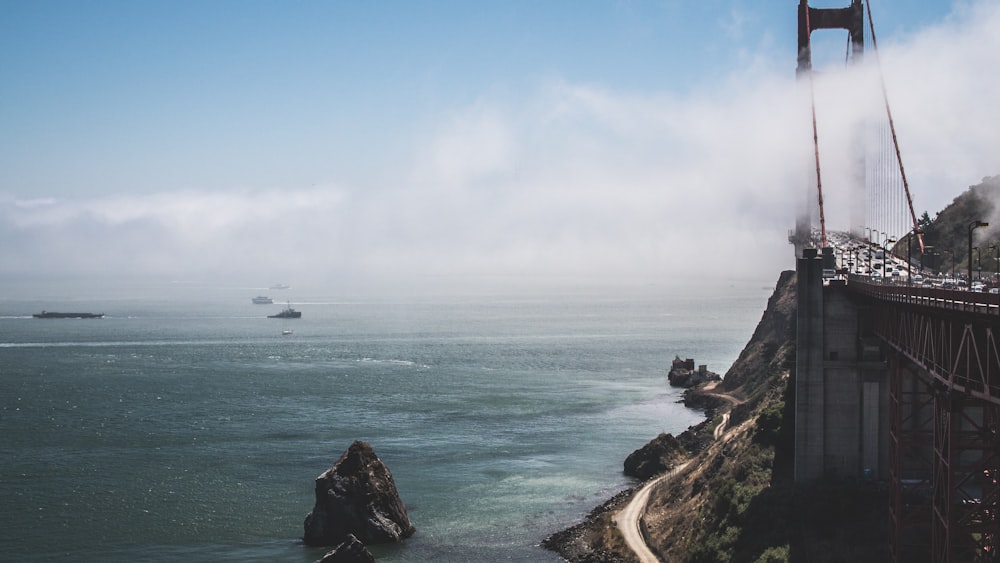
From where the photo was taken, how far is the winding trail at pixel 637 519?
47.1 metres

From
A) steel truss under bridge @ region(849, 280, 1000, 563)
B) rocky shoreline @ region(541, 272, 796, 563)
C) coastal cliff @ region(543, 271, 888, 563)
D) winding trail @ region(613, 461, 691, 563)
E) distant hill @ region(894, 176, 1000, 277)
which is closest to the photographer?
steel truss under bridge @ region(849, 280, 1000, 563)

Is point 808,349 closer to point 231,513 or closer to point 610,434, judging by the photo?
point 231,513

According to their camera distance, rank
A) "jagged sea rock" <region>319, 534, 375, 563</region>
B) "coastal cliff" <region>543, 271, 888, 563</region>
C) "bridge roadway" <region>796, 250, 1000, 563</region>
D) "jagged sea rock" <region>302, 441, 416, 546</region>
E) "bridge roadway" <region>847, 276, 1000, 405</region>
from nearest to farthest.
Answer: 1. "bridge roadway" <region>847, 276, 1000, 405</region>
2. "bridge roadway" <region>796, 250, 1000, 563</region>
3. "coastal cliff" <region>543, 271, 888, 563</region>
4. "jagged sea rock" <region>319, 534, 375, 563</region>
5. "jagged sea rock" <region>302, 441, 416, 546</region>

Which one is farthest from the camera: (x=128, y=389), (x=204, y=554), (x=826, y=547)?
(x=128, y=389)

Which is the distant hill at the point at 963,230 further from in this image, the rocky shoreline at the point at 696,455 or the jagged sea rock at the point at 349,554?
the jagged sea rock at the point at 349,554

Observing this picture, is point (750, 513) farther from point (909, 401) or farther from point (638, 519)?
point (638, 519)

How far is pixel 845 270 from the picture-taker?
4622 centimetres

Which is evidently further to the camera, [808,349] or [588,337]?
[588,337]

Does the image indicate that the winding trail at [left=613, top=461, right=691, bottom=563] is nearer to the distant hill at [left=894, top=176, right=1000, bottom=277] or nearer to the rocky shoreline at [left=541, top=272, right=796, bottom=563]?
the rocky shoreline at [left=541, top=272, right=796, bottom=563]

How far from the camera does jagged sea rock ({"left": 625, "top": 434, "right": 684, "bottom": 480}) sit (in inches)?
2506

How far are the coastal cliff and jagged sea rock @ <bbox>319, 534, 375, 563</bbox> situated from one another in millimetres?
9489

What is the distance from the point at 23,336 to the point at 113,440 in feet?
394

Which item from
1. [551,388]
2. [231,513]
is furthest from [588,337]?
[231,513]

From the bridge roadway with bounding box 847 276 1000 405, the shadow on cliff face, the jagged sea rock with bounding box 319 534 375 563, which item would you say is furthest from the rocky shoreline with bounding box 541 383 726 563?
the bridge roadway with bounding box 847 276 1000 405
